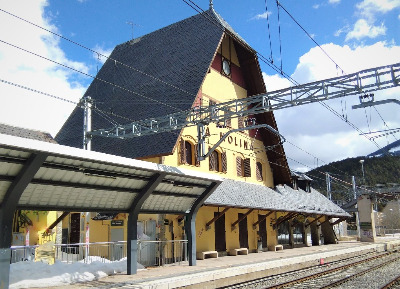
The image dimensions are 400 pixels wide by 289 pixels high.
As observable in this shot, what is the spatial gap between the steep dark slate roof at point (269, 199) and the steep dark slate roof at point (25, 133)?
925 cm

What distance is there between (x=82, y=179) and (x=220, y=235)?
1180cm

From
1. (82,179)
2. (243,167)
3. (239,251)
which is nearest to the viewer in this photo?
(82,179)

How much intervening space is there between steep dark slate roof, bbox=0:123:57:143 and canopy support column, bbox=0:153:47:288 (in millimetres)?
10546

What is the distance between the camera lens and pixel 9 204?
28.7 feet

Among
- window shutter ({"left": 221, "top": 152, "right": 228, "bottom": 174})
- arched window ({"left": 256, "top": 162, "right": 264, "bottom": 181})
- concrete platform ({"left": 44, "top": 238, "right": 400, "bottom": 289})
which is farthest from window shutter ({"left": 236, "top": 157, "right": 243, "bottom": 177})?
concrete platform ({"left": 44, "top": 238, "right": 400, "bottom": 289})

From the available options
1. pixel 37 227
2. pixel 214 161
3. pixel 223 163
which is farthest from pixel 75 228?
pixel 223 163

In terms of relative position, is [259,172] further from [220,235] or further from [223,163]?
[220,235]

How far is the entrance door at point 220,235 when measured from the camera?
20109 mm

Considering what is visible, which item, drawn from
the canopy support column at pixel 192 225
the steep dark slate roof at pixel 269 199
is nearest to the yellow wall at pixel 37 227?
the steep dark slate roof at pixel 269 199

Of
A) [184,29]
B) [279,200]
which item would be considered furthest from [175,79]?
[279,200]

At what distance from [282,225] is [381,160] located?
336 feet

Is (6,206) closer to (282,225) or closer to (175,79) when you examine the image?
(175,79)

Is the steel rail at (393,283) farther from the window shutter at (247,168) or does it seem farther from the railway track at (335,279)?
the window shutter at (247,168)

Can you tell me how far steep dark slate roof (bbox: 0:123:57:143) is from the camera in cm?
1867
